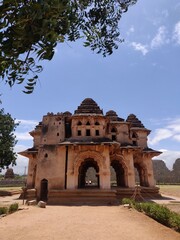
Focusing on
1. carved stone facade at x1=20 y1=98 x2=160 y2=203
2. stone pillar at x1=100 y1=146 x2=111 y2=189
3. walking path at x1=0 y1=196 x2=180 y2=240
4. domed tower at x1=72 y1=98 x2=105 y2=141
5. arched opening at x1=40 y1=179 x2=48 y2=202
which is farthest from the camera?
domed tower at x1=72 y1=98 x2=105 y2=141

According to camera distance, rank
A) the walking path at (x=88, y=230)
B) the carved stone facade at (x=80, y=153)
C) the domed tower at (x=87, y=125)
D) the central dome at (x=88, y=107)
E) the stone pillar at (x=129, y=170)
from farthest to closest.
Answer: the central dome at (x=88, y=107), the domed tower at (x=87, y=125), the stone pillar at (x=129, y=170), the carved stone facade at (x=80, y=153), the walking path at (x=88, y=230)

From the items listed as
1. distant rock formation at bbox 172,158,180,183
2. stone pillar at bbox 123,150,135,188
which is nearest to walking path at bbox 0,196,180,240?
stone pillar at bbox 123,150,135,188

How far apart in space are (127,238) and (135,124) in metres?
23.2

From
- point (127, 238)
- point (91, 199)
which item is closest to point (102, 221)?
point (127, 238)

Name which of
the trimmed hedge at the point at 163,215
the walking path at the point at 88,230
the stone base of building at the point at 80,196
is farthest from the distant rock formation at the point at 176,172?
the walking path at the point at 88,230

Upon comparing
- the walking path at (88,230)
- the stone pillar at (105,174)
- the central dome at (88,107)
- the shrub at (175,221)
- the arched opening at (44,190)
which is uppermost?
the central dome at (88,107)

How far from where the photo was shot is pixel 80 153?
20.1 metres

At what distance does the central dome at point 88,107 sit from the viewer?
915 inches

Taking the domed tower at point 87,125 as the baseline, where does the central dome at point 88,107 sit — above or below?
above

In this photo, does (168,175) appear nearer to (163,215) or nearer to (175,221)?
(163,215)

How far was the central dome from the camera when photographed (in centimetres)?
2324

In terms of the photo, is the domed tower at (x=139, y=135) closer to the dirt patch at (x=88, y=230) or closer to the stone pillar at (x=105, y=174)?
the stone pillar at (x=105, y=174)

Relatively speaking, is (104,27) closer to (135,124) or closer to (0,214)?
(0,214)

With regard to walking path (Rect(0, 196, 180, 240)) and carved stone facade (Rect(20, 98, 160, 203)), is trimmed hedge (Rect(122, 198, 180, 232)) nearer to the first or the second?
walking path (Rect(0, 196, 180, 240))
